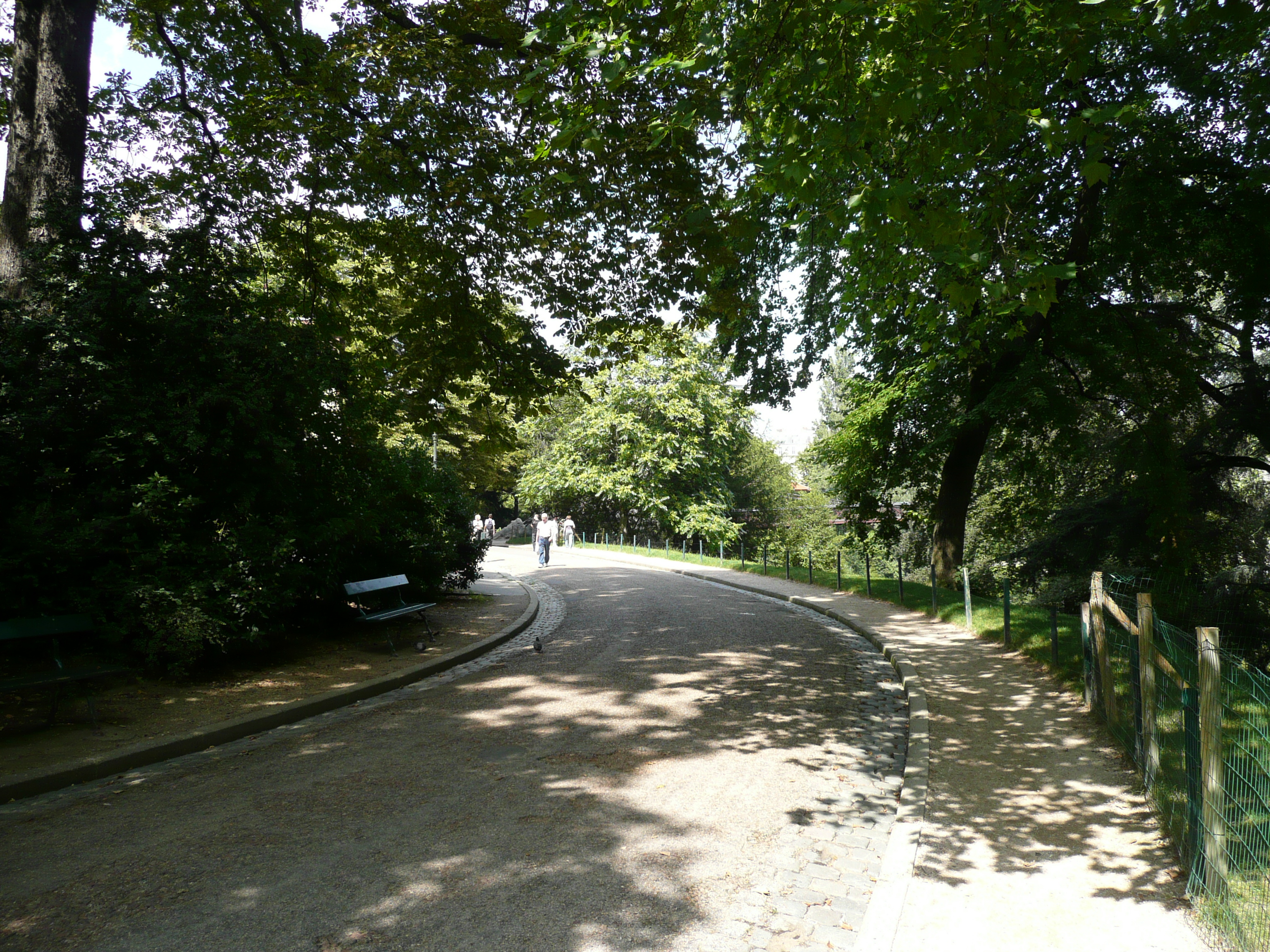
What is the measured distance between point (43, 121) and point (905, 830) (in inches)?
422

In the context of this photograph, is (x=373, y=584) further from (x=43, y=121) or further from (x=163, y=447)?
(x=43, y=121)

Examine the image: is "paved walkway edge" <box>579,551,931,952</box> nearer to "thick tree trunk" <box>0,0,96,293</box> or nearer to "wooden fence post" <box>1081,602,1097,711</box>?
"wooden fence post" <box>1081,602,1097,711</box>

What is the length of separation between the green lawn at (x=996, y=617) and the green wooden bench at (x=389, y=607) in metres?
7.86

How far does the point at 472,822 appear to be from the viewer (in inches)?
189

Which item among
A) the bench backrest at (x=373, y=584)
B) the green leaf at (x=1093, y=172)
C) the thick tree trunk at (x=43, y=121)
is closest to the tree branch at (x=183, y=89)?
the thick tree trunk at (x=43, y=121)

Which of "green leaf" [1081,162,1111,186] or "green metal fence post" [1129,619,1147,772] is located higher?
"green leaf" [1081,162,1111,186]

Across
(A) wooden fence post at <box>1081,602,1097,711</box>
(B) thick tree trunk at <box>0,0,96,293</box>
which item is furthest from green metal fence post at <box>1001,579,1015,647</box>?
(B) thick tree trunk at <box>0,0,96,293</box>

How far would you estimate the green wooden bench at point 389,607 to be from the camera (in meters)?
9.80

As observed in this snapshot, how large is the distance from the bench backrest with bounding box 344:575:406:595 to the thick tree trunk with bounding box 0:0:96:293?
15.5ft

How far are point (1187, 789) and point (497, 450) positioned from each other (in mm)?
9825

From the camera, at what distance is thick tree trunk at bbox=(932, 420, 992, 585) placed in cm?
1662

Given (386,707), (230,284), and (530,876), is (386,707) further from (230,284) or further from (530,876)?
(230,284)

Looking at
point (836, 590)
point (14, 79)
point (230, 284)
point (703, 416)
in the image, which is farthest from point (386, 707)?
point (703, 416)

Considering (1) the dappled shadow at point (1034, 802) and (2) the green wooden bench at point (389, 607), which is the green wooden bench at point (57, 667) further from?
(1) the dappled shadow at point (1034, 802)
